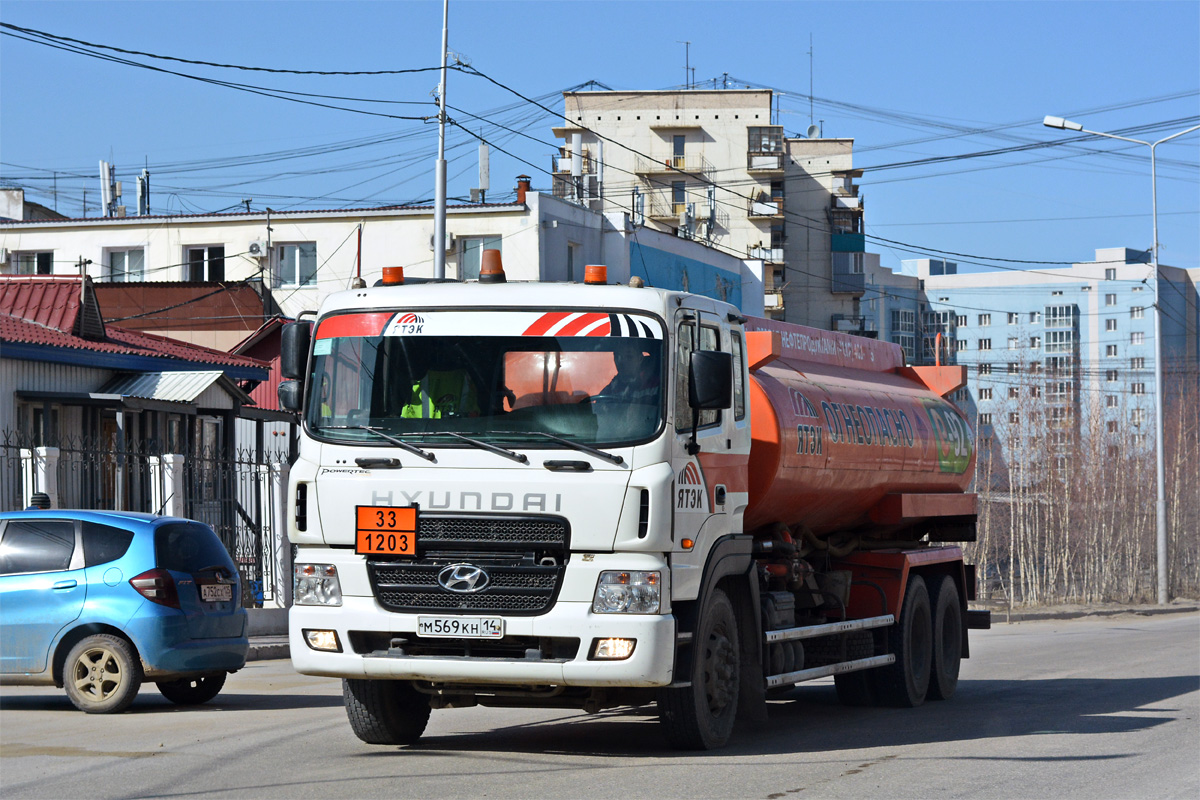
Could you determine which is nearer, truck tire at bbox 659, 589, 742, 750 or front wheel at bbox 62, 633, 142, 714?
truck tire at bbox 659, 589, 742, 750

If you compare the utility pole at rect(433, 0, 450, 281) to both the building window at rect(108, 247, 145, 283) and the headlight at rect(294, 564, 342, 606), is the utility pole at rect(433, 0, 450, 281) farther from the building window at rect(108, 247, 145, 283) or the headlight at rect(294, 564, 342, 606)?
the building window at rect(108, 247, 145, 283)

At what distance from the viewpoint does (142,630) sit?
11898 millimetres

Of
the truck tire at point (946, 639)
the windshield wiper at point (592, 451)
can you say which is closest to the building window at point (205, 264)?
the truck tire at point (946, 639)

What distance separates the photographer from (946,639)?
14.4 m

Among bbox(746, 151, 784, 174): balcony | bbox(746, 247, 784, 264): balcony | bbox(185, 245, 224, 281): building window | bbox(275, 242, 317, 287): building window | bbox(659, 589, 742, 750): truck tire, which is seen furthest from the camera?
bbox(746, 247, 784, 264): balcony

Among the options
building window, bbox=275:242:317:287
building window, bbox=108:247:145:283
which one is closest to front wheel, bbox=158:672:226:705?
building window, bbox=275:242:317:287

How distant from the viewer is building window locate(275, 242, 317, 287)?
49469mm

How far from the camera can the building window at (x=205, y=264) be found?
50.7 m

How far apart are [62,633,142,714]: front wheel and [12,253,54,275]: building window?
143ft

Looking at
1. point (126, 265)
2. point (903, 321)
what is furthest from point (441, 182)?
point (903, 321)

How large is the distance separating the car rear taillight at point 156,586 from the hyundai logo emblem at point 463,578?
426 cm

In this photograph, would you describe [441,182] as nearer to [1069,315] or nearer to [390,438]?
[390,438]

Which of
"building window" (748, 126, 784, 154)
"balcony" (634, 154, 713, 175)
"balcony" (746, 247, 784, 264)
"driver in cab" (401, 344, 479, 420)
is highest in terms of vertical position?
"building window" (748, 126, 784, 154)

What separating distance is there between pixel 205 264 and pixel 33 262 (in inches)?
266
